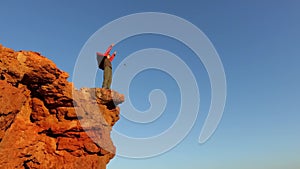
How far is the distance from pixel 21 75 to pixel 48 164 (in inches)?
204

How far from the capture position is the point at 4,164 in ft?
36.9

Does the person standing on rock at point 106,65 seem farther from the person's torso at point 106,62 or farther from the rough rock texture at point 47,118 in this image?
the rough rock texture at point 47,118

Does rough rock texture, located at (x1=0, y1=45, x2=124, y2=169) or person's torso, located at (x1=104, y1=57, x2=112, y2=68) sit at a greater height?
person's torso, located at (x1=104, y1=57, x2=112, y2=68)

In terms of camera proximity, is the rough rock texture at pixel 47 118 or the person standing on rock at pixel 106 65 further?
the person standing on rock at pixel 106 65

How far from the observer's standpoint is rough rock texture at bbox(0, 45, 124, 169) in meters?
11.6

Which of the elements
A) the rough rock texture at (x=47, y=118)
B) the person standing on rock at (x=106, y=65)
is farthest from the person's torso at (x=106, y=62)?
the rough rock texture at (x=47, y=118)

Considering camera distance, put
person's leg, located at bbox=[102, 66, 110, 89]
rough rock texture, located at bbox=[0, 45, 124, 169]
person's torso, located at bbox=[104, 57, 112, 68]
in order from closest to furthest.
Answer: rough rock texture, located at bbox=[0, 45, 124, 169], person's leg, located at bbox=[102, 66, 110, 89], person's torso, located at bbox=[104, 57, 112, 68]

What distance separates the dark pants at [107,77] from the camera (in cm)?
1772

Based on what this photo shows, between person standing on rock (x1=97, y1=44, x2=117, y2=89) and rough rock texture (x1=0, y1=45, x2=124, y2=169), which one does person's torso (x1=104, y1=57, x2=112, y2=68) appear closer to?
person standing on rock (x1=97, y1=44, x2=117, y2=89)

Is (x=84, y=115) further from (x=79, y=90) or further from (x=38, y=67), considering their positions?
(x=38, y=67)

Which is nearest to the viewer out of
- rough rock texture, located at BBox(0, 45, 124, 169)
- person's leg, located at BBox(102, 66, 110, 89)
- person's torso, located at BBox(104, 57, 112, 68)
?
rough rock texture, located at BBox(0, 45, 124, 169)

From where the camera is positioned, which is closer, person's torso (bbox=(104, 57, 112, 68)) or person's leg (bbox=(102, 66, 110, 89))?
person's leg (bbox=(102, 66, 110, 89))

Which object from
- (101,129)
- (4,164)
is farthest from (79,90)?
(4,164)

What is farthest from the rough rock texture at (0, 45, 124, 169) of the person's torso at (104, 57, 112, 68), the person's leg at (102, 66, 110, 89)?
the person's torso at (104, 57, 112, 68)
